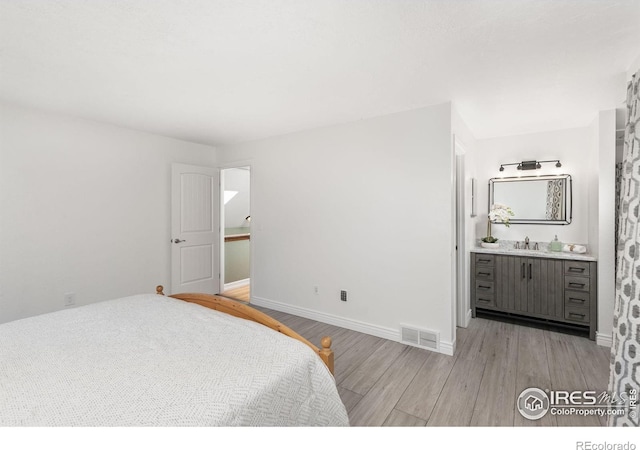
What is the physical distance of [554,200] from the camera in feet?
12.0

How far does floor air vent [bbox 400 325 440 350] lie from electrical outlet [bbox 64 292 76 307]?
136 inches

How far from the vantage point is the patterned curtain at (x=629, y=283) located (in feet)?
5.40

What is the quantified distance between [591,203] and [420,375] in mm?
2883

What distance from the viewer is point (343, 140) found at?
335 cm

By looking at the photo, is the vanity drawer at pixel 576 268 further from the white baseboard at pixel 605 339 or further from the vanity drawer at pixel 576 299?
the white baseboard at pixel 605 339

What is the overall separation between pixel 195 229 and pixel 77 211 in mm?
1372

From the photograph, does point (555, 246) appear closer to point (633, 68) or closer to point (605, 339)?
point (605, 339)

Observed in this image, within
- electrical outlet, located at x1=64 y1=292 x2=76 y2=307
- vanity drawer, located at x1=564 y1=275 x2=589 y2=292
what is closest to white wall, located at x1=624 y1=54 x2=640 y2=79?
vanity drawer, located at x1=564 y1=275 x2=589 y2=292

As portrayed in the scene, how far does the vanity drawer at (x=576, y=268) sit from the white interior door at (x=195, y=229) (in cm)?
444

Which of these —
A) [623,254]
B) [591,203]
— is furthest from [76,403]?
[591,203]

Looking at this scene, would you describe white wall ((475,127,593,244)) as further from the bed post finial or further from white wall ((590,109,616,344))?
the bed post finial

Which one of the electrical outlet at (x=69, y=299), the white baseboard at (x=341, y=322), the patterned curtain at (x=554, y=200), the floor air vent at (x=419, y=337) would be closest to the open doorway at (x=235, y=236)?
the white baseboard at (x=341, y=322)
